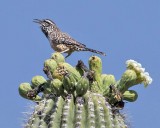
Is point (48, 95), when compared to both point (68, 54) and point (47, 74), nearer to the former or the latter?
point (47, 74)

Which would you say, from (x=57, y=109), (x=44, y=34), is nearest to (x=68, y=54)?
(x=44, y=34)

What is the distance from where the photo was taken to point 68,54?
11875mm

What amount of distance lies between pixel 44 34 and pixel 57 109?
665 centimetres

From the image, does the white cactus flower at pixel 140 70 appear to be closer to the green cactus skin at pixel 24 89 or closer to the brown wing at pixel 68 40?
the green cactus skin at pixel 24 89

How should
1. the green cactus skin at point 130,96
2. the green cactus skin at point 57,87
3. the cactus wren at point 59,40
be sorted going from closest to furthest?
1. the green cactus skin at point 57,87
2. the green cactus skin at point 130,96
3. the cactus wren at point 59,40

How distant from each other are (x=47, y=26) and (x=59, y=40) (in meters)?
1.04

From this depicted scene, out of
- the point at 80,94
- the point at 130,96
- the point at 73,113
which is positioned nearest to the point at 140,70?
the point at 130,96

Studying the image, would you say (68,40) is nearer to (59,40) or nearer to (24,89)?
(59,40)

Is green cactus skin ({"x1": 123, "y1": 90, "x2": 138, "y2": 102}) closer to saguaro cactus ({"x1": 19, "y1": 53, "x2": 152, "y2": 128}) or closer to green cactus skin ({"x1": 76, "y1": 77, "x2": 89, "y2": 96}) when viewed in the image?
saguaro cactus ({"x1": 19, "y1": 53, "x2": 152, "y2": 128})

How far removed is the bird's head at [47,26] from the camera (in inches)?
→ 514

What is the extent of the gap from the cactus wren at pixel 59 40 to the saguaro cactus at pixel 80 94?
14.3 ft

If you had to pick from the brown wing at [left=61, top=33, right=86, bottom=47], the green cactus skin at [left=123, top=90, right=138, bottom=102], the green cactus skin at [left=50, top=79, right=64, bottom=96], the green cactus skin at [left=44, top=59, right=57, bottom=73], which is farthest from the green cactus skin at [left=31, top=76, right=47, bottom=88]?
the brown wing at [left=61, top=33, right=86, bottom=47]

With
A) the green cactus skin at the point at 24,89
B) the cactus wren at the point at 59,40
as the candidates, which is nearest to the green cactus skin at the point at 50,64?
the green cactus skin at the point at 24,89

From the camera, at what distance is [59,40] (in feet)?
40.1
